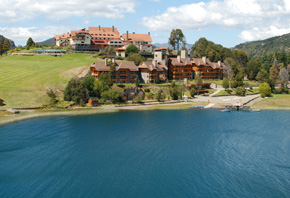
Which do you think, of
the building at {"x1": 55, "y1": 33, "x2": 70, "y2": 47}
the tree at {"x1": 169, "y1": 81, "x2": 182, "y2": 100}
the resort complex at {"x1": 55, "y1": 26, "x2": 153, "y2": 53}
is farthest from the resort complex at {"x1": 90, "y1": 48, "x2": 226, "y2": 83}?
the building at {"x1": 55, "y1": 33, "x2": 70, "y2": 47}

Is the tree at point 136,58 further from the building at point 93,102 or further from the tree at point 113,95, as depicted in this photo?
the building at point 93,102

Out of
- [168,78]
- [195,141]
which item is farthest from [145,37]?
[195,141]

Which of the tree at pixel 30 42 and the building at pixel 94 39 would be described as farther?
the tree at pixel 30 42

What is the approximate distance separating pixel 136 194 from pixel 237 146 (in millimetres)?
26677

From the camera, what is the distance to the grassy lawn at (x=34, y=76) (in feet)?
285

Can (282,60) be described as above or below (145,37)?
below

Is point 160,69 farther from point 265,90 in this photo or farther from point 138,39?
point 138,39

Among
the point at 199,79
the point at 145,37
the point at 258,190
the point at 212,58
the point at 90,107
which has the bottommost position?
the point at 258,190

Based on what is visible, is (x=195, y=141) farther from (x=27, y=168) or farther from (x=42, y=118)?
(x=42, y=118)

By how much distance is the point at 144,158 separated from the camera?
4775 centimetres

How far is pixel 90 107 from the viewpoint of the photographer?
8906 cm

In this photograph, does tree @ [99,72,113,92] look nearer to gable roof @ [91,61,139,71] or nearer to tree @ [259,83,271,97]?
gable roof @ [91,61,139,71]

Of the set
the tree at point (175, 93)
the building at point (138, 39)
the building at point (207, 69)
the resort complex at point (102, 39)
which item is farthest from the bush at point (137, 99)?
the building at point (138, 39)

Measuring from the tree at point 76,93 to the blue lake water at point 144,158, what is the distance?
51.2 ft
